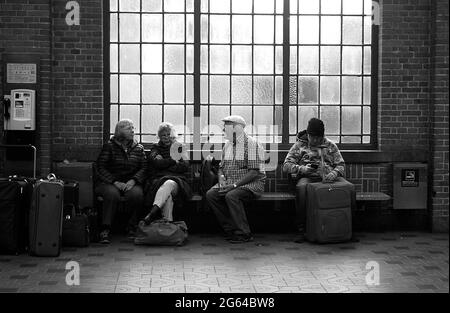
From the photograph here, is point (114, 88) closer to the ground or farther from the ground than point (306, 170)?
farther from the ground

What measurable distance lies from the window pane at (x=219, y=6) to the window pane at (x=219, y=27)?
0.08 m

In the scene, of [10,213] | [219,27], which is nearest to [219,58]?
[219,27]

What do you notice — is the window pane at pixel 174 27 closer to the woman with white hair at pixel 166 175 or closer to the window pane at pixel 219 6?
the window pane at pixel 219 6

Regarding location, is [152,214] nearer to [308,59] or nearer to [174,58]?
[174,58]

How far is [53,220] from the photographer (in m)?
8.33

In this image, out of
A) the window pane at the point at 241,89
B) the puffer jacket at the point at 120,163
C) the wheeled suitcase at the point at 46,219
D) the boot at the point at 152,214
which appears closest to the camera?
the wheeled suitcase at the point at 46,219

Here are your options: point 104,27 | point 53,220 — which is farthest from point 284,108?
point 53,220

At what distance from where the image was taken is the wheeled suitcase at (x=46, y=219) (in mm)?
8289

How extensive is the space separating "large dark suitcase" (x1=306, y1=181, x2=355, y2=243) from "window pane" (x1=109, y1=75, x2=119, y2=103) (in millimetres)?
3019

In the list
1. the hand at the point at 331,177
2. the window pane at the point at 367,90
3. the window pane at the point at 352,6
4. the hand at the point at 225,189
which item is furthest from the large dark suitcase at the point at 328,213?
the window pane at the point at 352,6

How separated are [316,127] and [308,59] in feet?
4.35

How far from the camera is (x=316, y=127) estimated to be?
31.3 ft

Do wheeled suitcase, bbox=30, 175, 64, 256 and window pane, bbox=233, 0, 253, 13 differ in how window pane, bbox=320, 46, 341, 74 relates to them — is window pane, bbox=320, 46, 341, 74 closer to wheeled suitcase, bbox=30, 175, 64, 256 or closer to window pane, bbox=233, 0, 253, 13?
window pane, bbox=233, 0, 253, 13

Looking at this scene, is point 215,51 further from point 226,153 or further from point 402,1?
point 402,1
